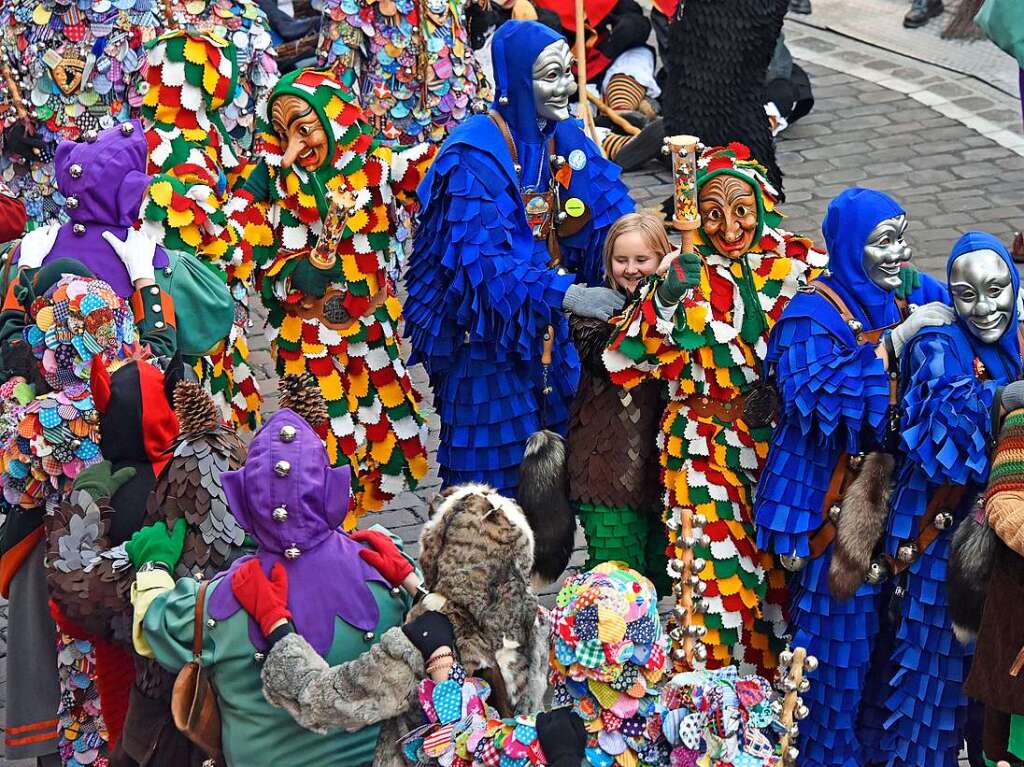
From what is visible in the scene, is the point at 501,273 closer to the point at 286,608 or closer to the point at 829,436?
the point at 829,436

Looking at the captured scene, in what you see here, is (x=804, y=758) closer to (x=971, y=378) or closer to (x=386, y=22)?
(x=971, y=378)

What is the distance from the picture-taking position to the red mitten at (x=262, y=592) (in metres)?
3.42

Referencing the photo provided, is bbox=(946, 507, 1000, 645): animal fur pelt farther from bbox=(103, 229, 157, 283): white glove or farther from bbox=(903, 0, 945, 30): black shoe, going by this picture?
bbox=(903, 0, 945, 30): black shoe

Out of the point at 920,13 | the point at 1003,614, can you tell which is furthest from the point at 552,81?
the point at 920,13

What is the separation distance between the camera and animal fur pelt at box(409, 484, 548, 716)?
3.44 metres

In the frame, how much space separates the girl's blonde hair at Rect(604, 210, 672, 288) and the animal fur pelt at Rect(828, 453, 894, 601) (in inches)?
38.4

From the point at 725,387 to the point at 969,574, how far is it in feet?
3.05

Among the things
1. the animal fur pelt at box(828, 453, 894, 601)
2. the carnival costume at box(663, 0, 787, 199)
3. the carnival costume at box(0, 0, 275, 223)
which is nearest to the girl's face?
the animal fur pelt at box(828, 453, 894, 601)

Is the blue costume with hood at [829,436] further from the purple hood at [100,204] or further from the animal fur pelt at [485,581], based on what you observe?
the purple hood at [100,204]

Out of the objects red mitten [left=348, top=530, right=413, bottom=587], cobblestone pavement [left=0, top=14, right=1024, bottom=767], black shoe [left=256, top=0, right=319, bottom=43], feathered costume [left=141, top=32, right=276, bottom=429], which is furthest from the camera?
black shoe [left=256, top=0, right=319, bottom=43]

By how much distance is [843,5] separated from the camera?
13211 mm

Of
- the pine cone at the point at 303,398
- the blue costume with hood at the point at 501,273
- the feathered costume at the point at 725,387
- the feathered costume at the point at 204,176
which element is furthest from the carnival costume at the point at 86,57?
the feathered costume at the point at 725,387

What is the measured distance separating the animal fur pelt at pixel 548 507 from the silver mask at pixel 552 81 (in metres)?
1.16

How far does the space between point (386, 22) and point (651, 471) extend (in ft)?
11.6
